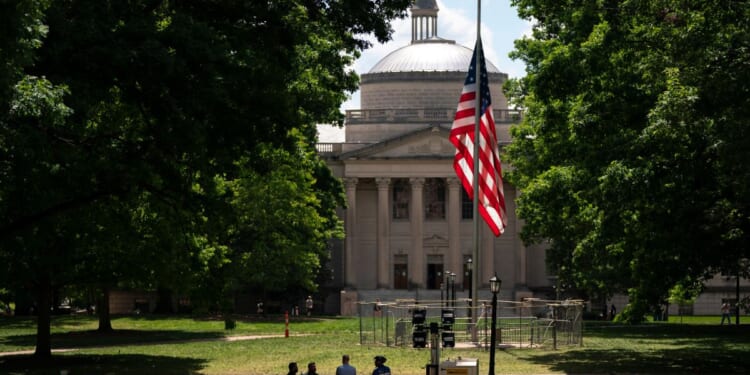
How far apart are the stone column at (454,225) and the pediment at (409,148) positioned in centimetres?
232

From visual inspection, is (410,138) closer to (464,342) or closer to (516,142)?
(516,142)

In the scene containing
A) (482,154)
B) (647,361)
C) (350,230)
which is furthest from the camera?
(350,230)

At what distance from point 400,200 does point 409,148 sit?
506 cm

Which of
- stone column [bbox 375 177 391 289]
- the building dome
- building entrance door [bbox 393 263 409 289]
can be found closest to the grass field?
stone column [bbox 375 177 391 289]

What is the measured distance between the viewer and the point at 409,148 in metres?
97.4

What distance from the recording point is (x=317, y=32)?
117 feet

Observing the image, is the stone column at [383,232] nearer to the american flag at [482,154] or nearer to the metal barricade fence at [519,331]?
the metal barricade fence at [519,331]

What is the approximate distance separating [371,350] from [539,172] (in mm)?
15022

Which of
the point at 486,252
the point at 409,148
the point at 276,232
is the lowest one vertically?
the point at 486,252

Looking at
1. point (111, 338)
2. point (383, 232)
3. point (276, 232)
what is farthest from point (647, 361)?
point (383, 232)

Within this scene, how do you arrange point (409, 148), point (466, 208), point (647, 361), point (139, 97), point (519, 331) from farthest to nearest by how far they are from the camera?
point (466, 208) < point (409, 148) < point (519, 331) < point (647, 361) < point (139, 97)

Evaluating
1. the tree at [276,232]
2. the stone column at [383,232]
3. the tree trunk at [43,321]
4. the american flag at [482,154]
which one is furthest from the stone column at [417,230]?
the tree trunk at [43,321]

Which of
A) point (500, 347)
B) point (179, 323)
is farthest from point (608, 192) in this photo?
point (179, 323)

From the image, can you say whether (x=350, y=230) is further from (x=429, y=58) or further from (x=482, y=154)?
(x=482, y=154)
